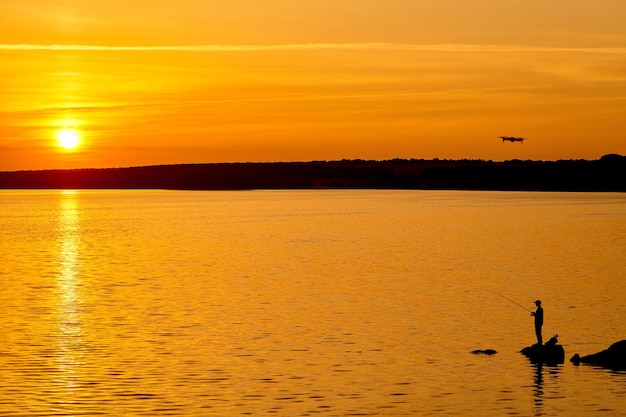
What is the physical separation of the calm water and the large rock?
1.88ft

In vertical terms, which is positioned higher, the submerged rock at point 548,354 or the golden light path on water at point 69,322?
the submerged rock at point 548,354

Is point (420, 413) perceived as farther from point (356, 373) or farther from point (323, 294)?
point (323, 294)

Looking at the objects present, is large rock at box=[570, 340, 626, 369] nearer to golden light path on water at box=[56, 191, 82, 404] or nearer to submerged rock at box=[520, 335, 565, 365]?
submerged rock at box=[520, 335, 565, 365]

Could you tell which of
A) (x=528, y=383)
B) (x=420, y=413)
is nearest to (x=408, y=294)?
(x=528, y=383)

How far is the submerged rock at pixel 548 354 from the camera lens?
120ft

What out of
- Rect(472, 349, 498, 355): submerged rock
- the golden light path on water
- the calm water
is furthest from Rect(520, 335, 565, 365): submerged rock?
the golden light path on water

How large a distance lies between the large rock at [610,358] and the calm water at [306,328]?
0.57 metres

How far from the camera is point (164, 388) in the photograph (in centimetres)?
3281

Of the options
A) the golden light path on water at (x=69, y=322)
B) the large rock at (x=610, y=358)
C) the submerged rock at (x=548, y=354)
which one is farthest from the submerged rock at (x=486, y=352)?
the golden light path on water at (x=69, y=322)

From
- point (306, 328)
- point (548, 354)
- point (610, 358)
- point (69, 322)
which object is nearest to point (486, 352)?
point (548, 354)

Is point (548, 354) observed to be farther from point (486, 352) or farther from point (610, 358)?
point (486, 352)

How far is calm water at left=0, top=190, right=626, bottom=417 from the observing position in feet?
103

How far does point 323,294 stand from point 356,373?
23685 mm

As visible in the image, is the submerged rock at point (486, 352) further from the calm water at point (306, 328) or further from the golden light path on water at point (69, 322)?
the golden light path on water at point (69, 322)
